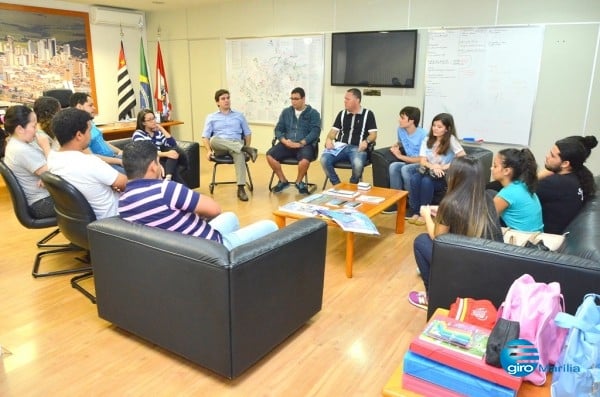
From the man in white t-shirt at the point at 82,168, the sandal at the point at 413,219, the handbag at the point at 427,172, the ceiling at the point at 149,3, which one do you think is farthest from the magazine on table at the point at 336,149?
the ceiling at the point at 149,3

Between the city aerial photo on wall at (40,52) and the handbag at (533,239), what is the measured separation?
690 cm

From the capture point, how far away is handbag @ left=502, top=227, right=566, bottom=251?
2399 mm

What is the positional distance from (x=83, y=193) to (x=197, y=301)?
1193 mm

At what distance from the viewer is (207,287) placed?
5.93 ft

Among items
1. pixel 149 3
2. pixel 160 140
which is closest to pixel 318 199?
pixel 160 140

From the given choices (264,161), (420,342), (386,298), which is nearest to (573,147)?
(386,298)

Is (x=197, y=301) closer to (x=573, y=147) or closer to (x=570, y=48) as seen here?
(x=573, y=147)

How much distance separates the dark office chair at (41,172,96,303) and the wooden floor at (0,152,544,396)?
0.33 m

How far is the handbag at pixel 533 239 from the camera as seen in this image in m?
2.40

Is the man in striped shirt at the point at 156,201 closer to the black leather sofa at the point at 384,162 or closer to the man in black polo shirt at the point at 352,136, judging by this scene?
the black leather sofa at the point at 384,162

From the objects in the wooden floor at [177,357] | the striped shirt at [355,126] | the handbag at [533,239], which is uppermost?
the striped shirt at [355,126]

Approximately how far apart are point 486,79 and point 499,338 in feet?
15.2

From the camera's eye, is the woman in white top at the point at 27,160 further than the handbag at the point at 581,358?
Yes

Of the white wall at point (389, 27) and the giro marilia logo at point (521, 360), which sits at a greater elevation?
the white wall at point (389, 27)
